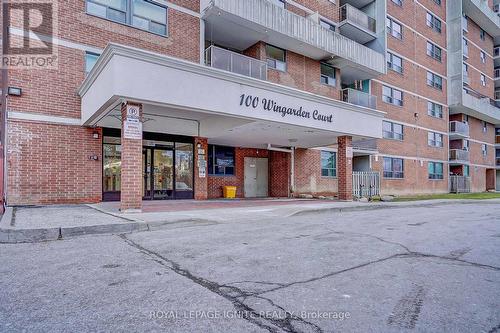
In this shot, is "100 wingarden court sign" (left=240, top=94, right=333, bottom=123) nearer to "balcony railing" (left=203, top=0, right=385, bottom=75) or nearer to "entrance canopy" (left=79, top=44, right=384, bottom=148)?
"entrance canopy" (left=79, top=44, right=384, bottom=148)

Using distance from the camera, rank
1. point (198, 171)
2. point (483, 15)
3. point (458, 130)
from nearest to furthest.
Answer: point (198, 171)
point (458, 130)
point (483, 15)

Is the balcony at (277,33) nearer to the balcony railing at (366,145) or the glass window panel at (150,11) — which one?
the glass window panel at (150,11)

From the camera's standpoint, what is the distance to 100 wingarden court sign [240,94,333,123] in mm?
12133

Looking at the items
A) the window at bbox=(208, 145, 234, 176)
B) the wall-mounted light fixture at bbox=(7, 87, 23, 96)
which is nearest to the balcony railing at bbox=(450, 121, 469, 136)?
the window at bbox=(208, 145, 234, 176)

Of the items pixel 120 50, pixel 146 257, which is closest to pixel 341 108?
pixel 120 50

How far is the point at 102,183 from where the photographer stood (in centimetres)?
1356

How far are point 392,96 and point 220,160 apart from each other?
642 inches

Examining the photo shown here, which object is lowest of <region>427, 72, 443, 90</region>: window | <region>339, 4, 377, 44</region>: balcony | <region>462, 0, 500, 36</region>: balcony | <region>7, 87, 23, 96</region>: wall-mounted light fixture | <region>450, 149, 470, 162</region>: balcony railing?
<region>450, 149, 470, 162</region>: balcony railing

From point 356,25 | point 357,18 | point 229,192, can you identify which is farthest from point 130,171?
point 357,18

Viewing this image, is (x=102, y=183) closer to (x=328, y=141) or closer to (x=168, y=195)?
(x=168, y=195)

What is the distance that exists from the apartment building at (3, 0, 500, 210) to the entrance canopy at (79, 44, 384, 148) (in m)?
0.05

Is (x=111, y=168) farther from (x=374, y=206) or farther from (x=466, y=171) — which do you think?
(x=466, y=171)

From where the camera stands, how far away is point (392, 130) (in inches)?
1072

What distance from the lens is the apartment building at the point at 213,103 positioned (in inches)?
422
